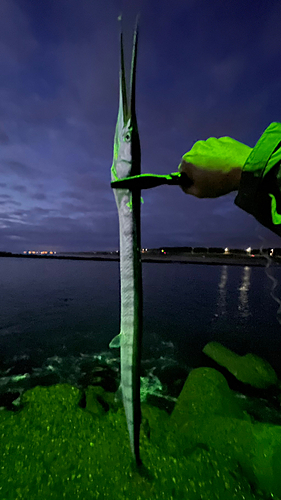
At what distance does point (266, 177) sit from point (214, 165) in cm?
46

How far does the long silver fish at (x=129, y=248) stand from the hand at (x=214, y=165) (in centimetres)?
57

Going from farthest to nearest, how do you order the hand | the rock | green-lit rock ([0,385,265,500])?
1. the rock
2. green-lit rock ([0,385,265,500])
3. the hand

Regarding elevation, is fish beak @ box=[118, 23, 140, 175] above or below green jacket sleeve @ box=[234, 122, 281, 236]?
above

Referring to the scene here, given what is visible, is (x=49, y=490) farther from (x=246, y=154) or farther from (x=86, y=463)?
(x=246, y=154)

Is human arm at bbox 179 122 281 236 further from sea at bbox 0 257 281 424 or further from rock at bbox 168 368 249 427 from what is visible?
rock at bbox 168 368 249 427

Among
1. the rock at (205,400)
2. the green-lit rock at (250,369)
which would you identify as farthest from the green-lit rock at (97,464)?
the green-lit rock at (250,369)

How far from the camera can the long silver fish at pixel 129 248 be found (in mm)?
2139

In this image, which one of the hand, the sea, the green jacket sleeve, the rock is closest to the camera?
the green jacket sleeve

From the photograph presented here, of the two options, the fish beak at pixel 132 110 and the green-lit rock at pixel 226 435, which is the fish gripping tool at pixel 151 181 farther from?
the green-lit rock at pixel 226 435

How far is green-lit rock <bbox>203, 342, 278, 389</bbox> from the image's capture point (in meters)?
8.24

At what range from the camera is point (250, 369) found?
339 inches

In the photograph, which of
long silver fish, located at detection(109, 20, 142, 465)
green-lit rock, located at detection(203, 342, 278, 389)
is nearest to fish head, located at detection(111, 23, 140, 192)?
long silver fish, located at detection(109, 20, 142, 465)

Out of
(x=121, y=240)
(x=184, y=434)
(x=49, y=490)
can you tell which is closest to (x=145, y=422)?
(x=184, y=434)

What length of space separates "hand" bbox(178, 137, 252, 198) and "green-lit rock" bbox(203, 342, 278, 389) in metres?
9.09
